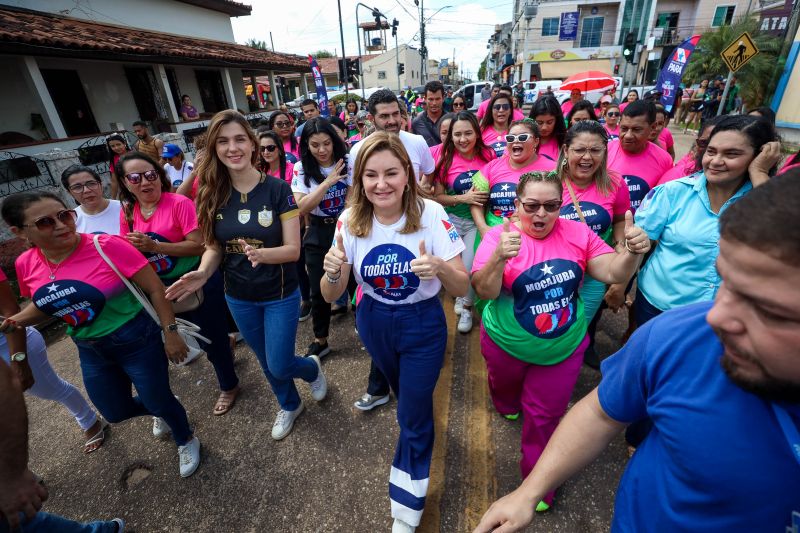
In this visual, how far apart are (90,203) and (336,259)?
2.56 metres

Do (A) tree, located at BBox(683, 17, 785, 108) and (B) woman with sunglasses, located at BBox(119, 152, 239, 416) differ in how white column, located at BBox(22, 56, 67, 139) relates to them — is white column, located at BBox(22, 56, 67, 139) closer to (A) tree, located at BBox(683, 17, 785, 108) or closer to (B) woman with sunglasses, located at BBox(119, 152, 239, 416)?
(B) woman with sunglasses, located at BBox(119, 152, 239, 416)

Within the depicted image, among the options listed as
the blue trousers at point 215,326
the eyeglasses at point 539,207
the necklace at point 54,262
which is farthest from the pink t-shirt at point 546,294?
the necklace at point 54,262

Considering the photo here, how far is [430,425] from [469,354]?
156cm

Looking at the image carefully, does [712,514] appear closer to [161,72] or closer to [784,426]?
[784,426]

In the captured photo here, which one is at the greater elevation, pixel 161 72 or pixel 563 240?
pixel 161 72

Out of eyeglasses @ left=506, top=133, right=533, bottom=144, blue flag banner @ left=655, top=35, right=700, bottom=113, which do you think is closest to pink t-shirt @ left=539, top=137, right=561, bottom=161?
eyeglasses @ left=506, top=133, right=533, bottom=144

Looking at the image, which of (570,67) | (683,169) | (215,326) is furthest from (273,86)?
(570,67)

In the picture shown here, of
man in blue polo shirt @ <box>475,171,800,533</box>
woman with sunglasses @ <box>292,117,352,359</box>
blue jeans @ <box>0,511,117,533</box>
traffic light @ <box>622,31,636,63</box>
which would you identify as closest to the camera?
man in blue polo shirt @ <box>475,171,800,533</box>

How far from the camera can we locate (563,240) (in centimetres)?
224

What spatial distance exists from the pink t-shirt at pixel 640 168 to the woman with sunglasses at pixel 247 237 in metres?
2.98

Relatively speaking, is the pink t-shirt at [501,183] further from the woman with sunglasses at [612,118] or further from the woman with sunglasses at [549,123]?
the woman with sunglasses at [612,118]

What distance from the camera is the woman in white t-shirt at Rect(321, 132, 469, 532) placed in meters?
2.10

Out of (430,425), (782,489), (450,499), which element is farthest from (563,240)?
(450,499)

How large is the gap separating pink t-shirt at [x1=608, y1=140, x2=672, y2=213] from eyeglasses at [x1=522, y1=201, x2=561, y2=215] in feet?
5.80
